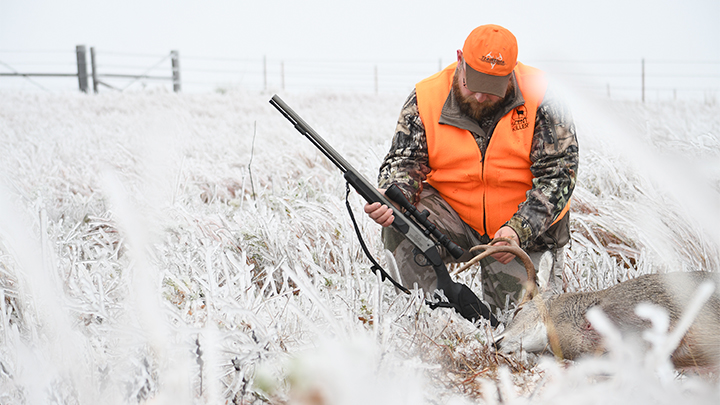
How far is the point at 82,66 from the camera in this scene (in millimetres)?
16188

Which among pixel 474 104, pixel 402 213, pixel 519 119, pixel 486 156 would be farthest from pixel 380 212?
pixel 519 119

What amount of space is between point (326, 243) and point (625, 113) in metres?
2.48

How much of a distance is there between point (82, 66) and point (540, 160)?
1704 centimetres

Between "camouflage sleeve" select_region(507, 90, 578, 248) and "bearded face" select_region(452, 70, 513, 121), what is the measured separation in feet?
0.70

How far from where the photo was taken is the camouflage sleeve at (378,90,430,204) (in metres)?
2.95

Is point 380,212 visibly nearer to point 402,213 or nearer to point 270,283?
point 402,213

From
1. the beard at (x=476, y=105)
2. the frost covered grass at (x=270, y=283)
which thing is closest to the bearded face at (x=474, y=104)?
the beard at (x=476, y=105)

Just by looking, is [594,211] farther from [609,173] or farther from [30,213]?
[30,213]

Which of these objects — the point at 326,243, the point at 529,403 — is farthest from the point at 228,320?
the point at 326,243

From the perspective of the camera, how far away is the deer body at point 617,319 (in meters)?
1.74

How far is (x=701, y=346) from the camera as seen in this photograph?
1.74 meters

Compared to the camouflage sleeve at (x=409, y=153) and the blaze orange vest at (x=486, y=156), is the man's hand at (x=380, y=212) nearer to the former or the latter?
the camouflage sleeve at (x=409, y=153)

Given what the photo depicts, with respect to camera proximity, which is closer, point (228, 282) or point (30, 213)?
point (228, 282)

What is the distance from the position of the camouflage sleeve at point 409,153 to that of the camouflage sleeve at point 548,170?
23.7 inches
